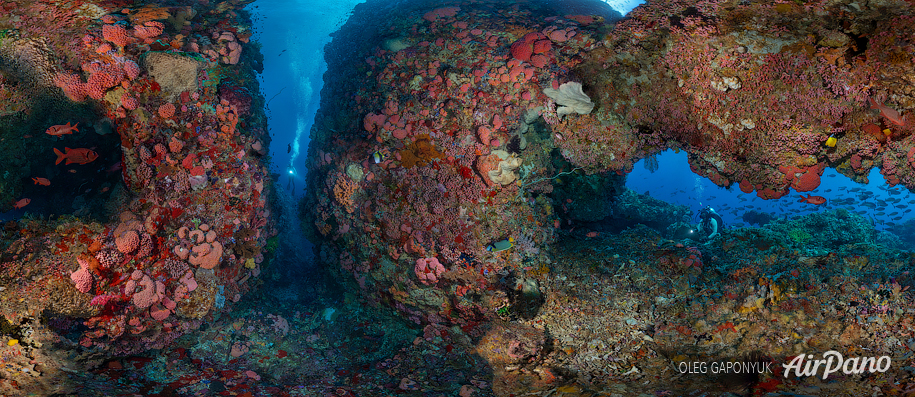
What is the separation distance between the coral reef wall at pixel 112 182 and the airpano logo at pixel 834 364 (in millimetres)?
7871

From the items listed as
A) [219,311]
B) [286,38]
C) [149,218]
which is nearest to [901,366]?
[219,311]

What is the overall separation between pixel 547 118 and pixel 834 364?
14.6 feet

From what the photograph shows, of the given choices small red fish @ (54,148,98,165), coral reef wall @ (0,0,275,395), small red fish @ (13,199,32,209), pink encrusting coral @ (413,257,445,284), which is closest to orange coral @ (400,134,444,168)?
pink encrusting coral @ (413,257,445,284)

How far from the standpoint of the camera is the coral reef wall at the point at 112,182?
480 centimetres

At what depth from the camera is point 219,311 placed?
19.1 feet

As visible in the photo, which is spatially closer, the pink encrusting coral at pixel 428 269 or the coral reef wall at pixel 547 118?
the coral reef wall at pixel 547 118

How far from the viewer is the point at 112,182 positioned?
18.0 feet

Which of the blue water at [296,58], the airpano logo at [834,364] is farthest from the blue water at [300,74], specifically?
the airpano logo at [834,364]

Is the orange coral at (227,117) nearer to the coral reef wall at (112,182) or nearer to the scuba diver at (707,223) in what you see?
the coral reef wall at (112,182)

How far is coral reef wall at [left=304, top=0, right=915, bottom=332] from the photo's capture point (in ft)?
12.8

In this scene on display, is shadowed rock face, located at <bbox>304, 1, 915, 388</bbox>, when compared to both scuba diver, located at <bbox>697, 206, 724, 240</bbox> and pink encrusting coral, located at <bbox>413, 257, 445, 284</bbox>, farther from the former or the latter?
scuba diver, located at <bbox>697, 206, 724, 240</bbox>

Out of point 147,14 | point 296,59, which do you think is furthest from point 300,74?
point 147,14

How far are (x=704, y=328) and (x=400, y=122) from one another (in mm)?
4923

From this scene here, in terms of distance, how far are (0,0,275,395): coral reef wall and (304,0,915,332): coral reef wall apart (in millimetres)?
1764
